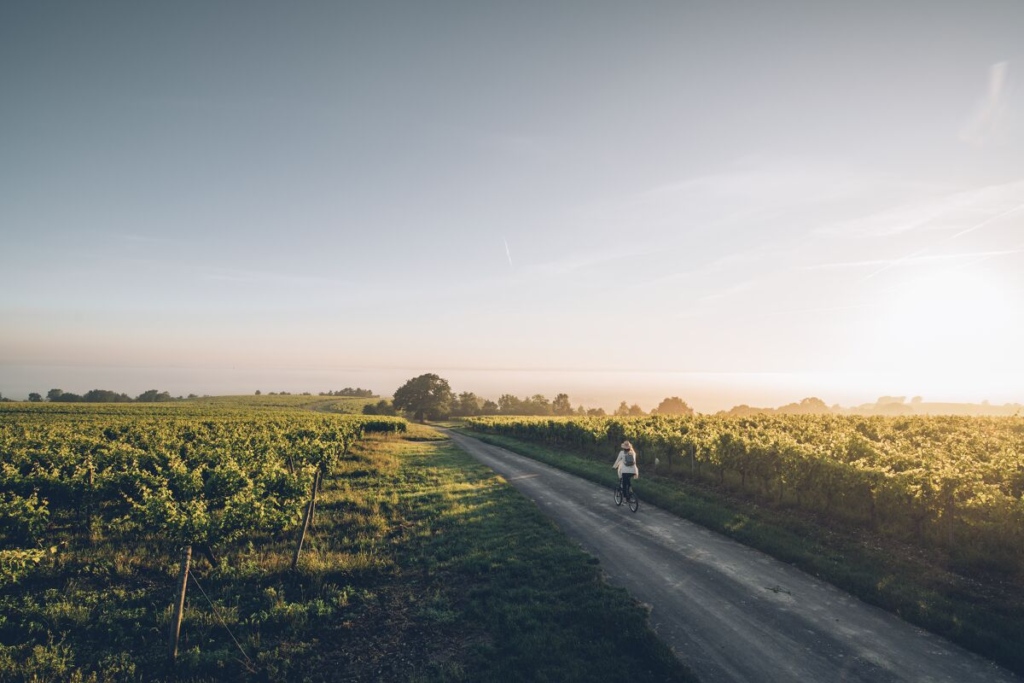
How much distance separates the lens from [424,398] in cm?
12119

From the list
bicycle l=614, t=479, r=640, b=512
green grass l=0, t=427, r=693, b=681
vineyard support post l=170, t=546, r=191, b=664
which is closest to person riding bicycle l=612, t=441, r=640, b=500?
bicycle l=614, t=479, r=640, b=512

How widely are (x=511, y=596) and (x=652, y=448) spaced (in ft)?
71.6

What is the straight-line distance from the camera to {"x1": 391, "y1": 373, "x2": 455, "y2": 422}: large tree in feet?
397

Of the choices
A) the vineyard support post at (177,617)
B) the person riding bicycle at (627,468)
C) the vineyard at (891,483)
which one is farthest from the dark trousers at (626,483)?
the vineyard support post at (177,617)

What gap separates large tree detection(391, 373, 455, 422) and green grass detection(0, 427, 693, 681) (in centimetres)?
10520

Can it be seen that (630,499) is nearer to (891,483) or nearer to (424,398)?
(891,483)

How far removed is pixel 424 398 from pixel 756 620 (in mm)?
115669

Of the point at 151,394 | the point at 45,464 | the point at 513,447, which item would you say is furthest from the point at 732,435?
the point at 151,394

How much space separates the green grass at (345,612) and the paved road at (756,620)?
908mm

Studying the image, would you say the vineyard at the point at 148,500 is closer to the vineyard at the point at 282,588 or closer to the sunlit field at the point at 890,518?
the vineyard at the point at 282,588

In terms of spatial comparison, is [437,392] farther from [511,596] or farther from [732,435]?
[511,596]

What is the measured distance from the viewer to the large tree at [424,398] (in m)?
121

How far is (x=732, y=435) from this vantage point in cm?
2327

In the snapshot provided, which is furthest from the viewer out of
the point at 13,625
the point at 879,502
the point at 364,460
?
the point at 364,460
